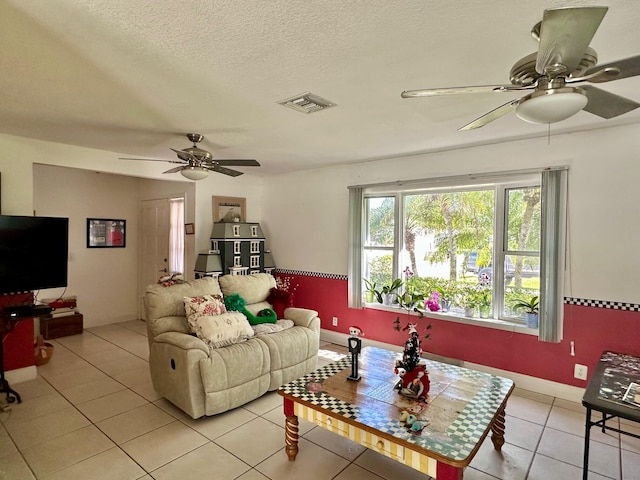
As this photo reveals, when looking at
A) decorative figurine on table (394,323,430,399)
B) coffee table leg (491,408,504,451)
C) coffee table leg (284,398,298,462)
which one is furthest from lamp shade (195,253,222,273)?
coffee table leg (491,408,504,451)

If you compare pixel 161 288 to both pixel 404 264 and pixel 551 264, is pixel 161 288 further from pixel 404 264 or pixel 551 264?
pixel 551 264

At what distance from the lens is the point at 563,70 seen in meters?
1.38

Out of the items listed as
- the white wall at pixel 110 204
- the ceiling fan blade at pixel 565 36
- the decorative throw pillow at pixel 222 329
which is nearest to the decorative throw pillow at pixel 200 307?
the decorative throw pillow at pixel 222 329

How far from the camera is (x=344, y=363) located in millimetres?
2744

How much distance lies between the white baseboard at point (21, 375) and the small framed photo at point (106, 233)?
2.29 metres

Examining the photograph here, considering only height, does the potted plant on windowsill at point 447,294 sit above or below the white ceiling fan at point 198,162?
below

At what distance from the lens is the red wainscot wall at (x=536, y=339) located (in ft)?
9.80

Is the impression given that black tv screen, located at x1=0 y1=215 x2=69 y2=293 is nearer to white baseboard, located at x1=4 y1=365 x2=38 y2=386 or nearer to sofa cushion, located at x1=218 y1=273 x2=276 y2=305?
white baseboard, located at x1=4 y1=365 x2=38 y2=386

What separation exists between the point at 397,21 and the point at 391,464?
2561 millimetres

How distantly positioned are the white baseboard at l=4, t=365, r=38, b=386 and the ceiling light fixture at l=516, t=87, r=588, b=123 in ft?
15.4

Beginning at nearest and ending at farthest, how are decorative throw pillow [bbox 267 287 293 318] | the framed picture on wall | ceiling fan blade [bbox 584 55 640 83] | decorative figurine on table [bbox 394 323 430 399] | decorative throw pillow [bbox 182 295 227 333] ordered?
ceiling fan blade [bbox 584 55 640 83]
decorative figurine on table [bbox 394 323 430 399]
decorative throw pillow [bbox 182 295 227 333]
decorative throw pillow [bbox 267 287 293 318]
the framed picture on wall

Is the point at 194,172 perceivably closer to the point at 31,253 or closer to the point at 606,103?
the point at 31,253

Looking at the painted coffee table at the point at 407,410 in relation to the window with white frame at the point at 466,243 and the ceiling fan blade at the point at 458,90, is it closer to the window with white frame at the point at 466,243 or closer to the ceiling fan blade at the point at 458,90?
the window with white frame at the point at 466,243

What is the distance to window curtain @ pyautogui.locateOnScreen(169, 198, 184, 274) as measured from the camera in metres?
5.22
